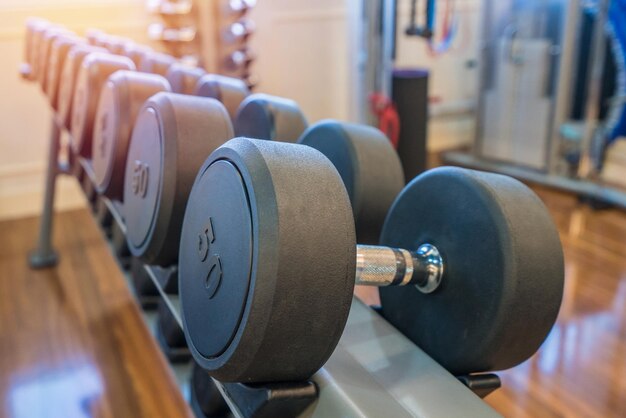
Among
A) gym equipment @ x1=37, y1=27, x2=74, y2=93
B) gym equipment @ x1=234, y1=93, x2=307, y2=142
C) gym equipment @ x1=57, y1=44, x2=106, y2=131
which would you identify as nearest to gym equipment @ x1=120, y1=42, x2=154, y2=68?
gym equipment @ x1=57, y1=44, x2=106, y2=131

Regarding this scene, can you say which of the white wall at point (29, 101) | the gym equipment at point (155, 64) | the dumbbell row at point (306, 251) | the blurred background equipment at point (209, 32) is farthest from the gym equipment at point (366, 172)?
the white wall at point (29, 101)

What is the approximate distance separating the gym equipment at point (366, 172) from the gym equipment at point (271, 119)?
0.12 metres

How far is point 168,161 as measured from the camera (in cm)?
73

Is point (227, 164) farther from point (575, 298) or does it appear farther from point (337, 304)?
point (575, 298)

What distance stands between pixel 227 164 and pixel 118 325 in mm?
1459

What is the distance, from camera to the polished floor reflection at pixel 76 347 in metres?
1.47

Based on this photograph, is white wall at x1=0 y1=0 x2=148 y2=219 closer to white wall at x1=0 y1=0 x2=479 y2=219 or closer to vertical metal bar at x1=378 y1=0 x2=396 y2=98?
→ white wall at x1=0 y1=0 x2=479 y2=219

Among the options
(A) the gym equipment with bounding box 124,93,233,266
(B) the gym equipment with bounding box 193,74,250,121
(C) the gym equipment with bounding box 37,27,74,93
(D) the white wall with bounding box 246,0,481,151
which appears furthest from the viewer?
(D) the white wall with bounding box 246,0,481,151

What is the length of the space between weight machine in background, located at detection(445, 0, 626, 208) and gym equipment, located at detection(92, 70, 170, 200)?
2369 millimetres

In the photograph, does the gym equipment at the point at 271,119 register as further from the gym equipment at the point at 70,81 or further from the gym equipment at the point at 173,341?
the gym equipment at the point at 70,81

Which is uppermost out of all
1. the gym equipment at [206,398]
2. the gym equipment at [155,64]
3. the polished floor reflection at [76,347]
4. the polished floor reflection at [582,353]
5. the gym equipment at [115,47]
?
the gym equipment at [115,47]

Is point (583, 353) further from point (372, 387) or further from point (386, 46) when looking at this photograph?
point (386, 46)

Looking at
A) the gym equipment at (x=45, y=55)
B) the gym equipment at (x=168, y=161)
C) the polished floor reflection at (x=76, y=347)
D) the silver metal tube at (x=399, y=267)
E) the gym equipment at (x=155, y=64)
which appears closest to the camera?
the silver metal tube at (x=399, y=267)

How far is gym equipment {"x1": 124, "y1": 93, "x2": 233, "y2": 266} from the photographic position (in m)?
0.73
